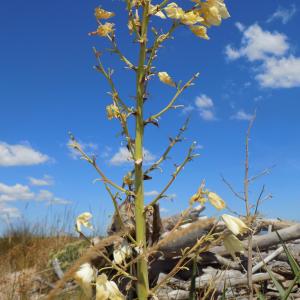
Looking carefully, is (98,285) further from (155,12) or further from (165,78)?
(155,12)

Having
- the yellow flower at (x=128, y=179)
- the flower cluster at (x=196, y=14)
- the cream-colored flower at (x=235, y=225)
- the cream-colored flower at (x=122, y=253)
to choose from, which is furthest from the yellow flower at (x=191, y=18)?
the cream-colored flower at (x=122, y=253)

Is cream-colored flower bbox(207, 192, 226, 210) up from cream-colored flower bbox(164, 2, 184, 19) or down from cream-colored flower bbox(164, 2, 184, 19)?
down

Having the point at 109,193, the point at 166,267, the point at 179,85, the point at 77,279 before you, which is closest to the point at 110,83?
the point at 179,85

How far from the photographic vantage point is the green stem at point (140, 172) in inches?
94.9

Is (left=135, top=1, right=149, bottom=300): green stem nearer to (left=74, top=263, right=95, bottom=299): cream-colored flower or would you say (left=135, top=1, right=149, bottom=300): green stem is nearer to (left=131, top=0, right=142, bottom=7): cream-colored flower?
(left=131, top=0, right=142, bottom=7): cream-colored flower

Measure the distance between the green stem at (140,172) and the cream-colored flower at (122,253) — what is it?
0.07 meters

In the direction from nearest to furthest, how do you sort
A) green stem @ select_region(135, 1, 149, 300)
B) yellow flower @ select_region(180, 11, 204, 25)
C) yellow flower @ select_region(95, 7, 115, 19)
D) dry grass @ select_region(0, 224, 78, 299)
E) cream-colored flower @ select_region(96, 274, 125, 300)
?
cream-colored flower @ select_region(96, 274, 125, 300) < green stem @ select_region(135, 1, 149, 300) < yellow flower @ select_region(180, 11, 204, 25) < yellow flower @ select_region(95, 7, 115, 19) < dry grass @ select_region(0, 224, 78, 299)

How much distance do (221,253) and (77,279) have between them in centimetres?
244

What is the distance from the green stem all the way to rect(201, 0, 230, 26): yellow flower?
34 centimetres

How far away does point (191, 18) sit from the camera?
253 cm

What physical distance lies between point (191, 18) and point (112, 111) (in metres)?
0.69

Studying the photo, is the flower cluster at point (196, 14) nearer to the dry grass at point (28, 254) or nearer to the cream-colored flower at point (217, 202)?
the cream-colored flower at point (217, 202)

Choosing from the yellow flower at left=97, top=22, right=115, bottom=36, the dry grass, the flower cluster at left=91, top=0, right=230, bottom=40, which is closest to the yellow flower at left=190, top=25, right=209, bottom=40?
the flower cluster at left=91, top=0, right=230, bottom=40

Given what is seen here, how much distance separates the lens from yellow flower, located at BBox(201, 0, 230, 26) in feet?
8.30
